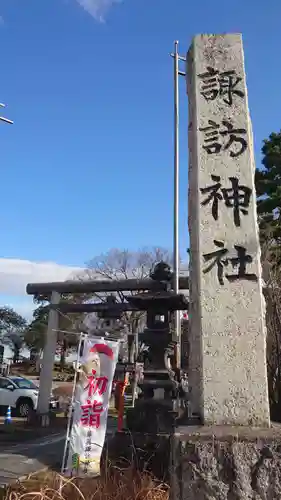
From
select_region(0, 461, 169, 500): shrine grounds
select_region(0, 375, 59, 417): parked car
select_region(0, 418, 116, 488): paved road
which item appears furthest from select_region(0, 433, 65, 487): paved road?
select_region(0, 375, 59, 417): parked car

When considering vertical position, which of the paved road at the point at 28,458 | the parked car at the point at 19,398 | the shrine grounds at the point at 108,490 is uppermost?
the parked car at the point at 19,398

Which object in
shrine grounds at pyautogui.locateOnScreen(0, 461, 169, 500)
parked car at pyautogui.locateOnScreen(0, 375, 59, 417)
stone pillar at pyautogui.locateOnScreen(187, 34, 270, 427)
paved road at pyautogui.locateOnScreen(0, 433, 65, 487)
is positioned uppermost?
stone pillar at pyautogui.locateOnScreen(187, 34, 270, 427)

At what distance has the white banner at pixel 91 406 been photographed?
7.03 metres

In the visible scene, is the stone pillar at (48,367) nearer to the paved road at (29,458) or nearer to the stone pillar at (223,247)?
the paved road at (29,458)

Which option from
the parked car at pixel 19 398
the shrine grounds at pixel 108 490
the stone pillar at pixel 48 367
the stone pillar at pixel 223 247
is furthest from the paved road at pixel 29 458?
the parked car at pixel 19 398

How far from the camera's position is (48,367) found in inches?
623

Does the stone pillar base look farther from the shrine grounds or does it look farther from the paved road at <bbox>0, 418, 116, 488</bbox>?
the paved road at <bbox>0, 418, 116, 488</bbox>

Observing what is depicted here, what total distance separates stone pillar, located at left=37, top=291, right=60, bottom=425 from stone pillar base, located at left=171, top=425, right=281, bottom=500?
13.8 meters

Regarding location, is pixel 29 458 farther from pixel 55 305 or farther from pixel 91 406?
pixel 55 305

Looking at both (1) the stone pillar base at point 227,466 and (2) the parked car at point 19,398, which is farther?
(2) the parked car at point 19,398

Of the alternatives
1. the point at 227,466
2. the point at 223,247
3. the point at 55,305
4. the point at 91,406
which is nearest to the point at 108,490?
the point at 227,466

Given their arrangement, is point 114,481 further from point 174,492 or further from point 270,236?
point 270,236

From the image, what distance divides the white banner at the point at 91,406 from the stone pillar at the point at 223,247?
4.67 metres

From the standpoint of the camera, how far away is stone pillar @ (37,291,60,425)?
51.9 feet
